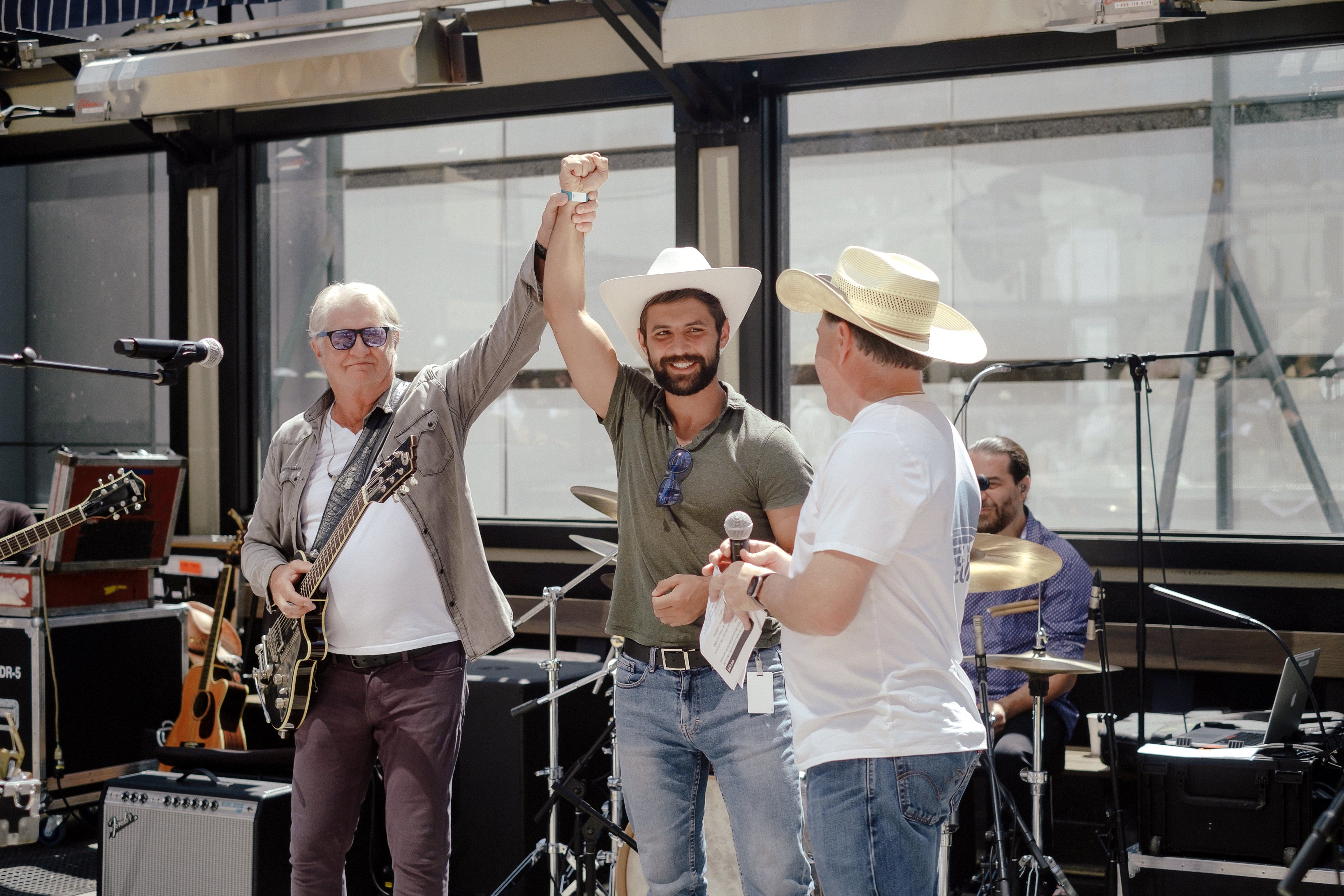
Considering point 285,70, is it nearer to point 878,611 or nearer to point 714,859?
point 714,859

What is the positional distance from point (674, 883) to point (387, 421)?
4.03ft

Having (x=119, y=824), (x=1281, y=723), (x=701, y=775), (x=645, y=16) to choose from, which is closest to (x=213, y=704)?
(x=119, y=824)

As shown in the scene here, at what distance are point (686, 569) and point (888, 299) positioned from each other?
0.72 m

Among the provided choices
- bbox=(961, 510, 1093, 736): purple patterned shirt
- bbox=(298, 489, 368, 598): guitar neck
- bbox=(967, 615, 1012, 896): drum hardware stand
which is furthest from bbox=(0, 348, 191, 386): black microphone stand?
bbox=(961, 510, 1093, 736): purple patterned shirt

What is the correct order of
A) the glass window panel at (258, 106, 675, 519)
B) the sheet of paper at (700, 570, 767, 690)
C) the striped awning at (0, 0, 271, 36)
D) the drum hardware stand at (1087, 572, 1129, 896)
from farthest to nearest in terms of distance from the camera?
the glass window panel at (258, 106, 675, 519), the striped awning at (0, 0, 271, 36), the drum hardware stand at (1087, 572, 1129, 896), the sheet of paper at (700, 570, 767, 690)

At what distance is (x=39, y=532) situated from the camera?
4.24 m

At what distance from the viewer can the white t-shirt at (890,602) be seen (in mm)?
1810

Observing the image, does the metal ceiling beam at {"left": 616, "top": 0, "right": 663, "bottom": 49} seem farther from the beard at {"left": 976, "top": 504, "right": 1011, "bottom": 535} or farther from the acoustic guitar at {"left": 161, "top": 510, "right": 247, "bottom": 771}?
the acoustic guitar at {"left": 161, "top": 510, "right": 247, "bottom": 771}

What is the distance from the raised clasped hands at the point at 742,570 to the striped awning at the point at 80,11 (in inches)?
147

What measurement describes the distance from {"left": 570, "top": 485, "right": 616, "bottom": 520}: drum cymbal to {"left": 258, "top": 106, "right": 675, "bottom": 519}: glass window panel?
6.18ft

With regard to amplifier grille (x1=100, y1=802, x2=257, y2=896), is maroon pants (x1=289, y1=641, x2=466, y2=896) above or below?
above

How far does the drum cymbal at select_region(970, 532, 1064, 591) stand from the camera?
119 inches

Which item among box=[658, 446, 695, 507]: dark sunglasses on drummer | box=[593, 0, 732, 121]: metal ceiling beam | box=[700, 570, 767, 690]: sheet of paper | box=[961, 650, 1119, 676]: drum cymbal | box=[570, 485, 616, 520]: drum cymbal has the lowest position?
box=[961, 650, 1119, 676]: drum cymbal

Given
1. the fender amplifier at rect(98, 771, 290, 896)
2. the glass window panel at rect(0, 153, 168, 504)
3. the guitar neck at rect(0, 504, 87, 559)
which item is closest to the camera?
the fender amplifier at rect(98, 771, 290, 896)
